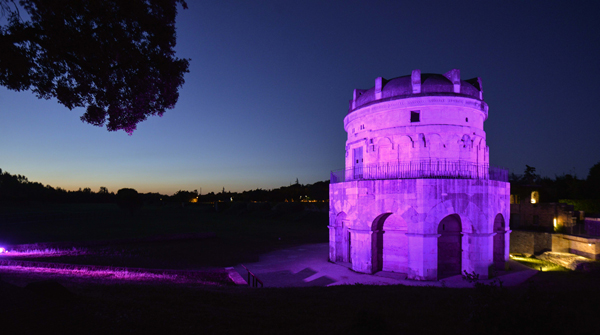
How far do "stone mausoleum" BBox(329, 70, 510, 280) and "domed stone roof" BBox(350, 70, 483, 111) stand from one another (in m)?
0.06

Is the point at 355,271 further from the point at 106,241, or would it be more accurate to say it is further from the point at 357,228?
the point at 106,241

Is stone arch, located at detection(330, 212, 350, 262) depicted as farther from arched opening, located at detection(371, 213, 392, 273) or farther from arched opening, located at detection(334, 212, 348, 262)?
arched opening, located at detection(371, 213, 392, 273)

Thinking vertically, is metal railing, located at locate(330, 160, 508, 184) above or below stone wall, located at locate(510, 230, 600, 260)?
above

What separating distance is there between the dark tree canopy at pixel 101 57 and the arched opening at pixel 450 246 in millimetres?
16239

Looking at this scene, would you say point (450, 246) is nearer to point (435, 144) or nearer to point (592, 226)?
point (435, 144)

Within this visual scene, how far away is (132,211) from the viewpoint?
60.4 meters

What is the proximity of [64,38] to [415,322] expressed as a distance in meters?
10.5

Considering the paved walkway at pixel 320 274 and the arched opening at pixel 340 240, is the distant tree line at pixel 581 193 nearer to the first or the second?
the paved walkway at pixel 320 274

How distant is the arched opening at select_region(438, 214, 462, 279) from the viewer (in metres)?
18.7

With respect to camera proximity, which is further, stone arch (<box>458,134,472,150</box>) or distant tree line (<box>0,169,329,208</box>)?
distant tree line (<box>0,169,329,208</box>)

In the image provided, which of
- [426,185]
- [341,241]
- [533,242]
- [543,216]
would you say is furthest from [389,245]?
[543,216]

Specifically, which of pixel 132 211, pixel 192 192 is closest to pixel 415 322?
pixel 132 211

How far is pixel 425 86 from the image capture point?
18391 mm

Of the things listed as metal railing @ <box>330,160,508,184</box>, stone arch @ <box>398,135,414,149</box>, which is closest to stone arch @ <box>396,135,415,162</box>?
stone arch @ <box>398,135,414,149</box>
